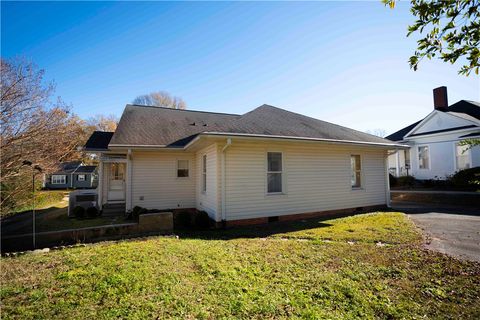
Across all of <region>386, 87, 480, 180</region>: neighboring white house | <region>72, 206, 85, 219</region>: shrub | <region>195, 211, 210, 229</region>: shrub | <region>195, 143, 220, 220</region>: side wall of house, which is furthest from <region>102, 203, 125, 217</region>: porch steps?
<region>386, 87, 480, 180</region>: neighboring white house

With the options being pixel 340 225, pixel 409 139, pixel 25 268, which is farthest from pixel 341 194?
pixel 409 139

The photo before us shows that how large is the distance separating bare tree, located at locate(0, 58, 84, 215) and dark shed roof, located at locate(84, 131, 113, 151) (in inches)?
105

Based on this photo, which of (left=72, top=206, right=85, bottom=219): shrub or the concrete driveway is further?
(left=72, top=206, right=85, bottom=219): shrub

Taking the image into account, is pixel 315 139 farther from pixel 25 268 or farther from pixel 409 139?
pixel 409 139

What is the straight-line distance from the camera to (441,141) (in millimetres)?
17391

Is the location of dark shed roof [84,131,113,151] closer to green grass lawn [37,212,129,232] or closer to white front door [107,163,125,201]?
white front door [107,163,125,201]

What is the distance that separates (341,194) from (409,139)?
13.7m

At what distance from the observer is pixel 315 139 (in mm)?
8727

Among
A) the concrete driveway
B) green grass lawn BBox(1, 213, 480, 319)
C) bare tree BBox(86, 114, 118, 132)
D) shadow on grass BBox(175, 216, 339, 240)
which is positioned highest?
bare tree BBox(86, 114, 118, 132)

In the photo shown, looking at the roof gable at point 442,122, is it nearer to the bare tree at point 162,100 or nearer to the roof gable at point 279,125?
the roof gable at point 279,125

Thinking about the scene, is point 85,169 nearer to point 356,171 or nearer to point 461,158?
point 356,171

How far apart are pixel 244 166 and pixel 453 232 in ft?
22.3

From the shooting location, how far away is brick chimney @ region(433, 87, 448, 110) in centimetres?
1934

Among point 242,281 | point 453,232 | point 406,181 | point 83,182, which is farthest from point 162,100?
point 453,232
